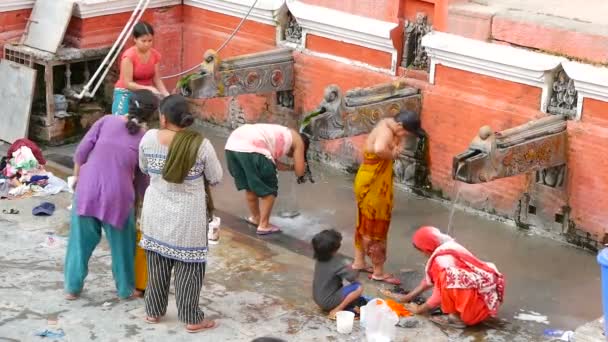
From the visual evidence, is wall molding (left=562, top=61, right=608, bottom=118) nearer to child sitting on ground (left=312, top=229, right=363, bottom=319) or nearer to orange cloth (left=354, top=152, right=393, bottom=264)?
orange cloth (left=354, top=152, right=393, bottom=264)

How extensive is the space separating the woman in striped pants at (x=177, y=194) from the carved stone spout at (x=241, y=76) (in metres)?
3.05

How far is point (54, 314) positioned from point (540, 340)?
313 centimetres

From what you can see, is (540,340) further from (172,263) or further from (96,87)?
(96,87)

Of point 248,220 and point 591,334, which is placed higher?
point 591,334

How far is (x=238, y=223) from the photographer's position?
9711mm

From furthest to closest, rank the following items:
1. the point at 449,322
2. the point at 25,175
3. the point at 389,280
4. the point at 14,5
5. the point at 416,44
Answer: the point at 14,5
the point at 416,44
the point at 25,175
the point at 389,280
the point at 449,322

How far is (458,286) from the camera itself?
25.0 feet

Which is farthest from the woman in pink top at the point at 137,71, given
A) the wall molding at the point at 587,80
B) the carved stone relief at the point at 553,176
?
the wall molding at the point at 587,80

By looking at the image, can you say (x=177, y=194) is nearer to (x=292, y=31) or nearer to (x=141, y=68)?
(x=141, y=68)

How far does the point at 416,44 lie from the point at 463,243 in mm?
1903

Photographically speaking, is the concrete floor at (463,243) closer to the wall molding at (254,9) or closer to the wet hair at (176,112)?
the wet hair at (176,112)

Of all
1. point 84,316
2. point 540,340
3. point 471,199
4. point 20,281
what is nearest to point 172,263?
point 84,316

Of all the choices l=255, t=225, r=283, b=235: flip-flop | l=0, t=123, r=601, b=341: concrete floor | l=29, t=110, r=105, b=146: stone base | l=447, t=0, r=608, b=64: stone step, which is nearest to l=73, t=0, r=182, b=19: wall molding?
l=29, t=110, r=105, b=146: stone base

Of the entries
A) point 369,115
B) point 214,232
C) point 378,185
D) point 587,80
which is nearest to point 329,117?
point 369,115
